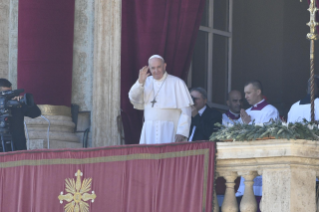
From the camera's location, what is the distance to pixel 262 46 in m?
10.2

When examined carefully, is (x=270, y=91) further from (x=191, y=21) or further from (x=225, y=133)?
(x=225, y=133)

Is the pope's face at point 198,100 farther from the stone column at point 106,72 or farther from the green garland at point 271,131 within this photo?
the green garland at point 271,131

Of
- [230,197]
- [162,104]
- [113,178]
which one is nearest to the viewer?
[230,197]

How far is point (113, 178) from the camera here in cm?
543

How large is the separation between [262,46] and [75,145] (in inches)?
150

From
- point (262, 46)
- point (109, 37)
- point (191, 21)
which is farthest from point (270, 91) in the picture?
point (109, 37)

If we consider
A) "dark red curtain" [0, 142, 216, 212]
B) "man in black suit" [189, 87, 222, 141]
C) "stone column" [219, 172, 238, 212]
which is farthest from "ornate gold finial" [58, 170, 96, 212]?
"man in black suit" [189, 87, 222, 141]

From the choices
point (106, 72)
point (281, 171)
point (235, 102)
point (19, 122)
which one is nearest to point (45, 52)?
point (106, 72)

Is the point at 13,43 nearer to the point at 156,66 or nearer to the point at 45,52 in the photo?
the point at 45,52

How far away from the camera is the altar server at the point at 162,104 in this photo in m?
7.01

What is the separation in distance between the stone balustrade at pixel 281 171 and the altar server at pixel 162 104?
1868 mm

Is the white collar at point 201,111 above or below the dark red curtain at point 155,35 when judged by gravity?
below

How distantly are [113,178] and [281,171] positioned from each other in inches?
50.5

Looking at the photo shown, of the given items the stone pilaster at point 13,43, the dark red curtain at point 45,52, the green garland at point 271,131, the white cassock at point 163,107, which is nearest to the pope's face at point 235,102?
the white cassock at point 163,107
